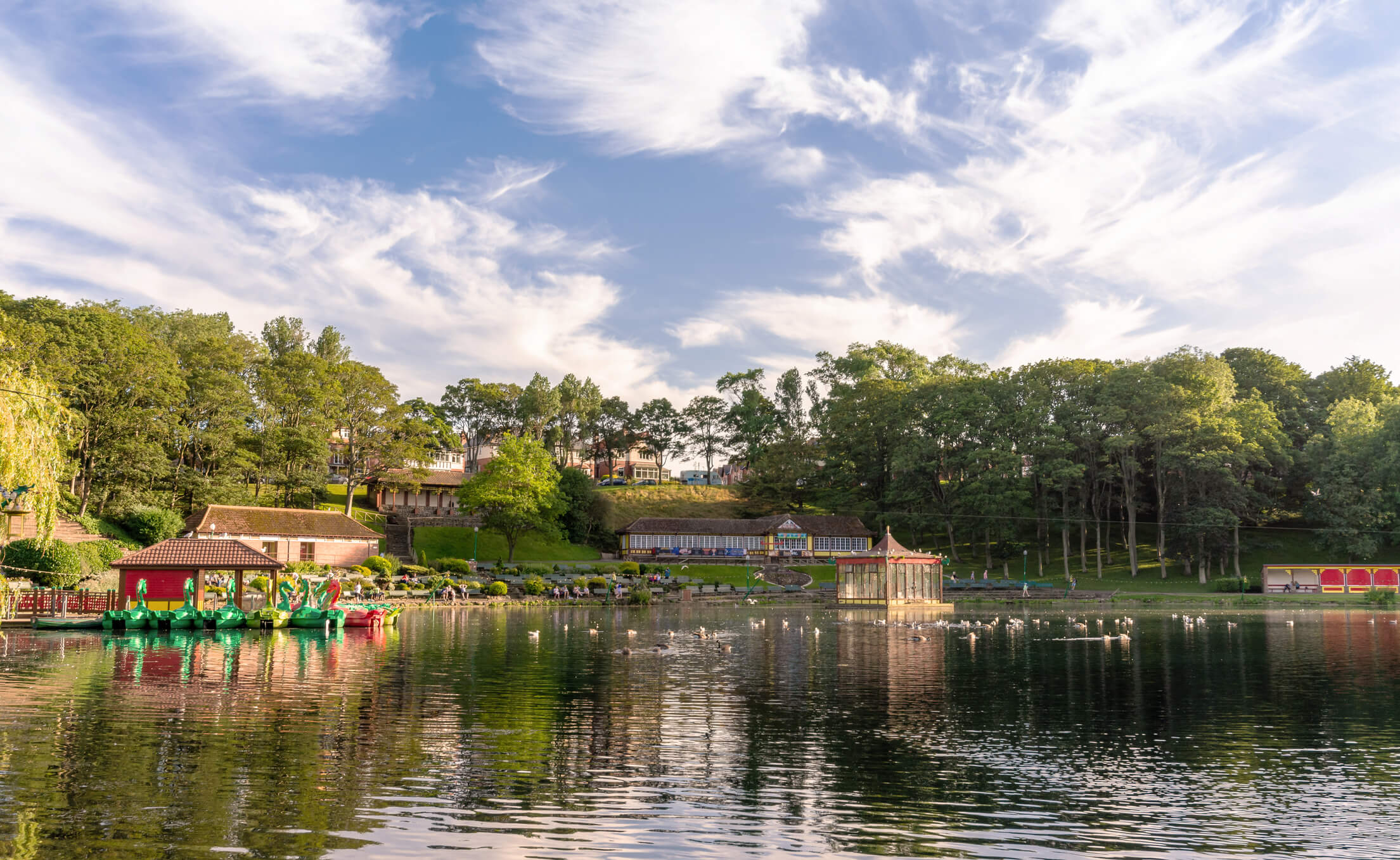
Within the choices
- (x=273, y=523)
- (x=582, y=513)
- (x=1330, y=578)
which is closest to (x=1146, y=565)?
(x=1330, y=578)

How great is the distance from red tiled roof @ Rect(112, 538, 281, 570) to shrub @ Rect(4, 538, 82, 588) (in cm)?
650

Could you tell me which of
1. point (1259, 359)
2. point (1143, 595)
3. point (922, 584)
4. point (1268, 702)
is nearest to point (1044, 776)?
point (1268, 702)

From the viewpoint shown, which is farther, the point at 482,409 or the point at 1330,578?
the point at 482,409

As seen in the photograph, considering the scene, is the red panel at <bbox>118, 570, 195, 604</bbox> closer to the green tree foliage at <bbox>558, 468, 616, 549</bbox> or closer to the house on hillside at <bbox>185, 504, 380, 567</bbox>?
the house on hillside at <bbox>185, 504, 380, 567</bbox>

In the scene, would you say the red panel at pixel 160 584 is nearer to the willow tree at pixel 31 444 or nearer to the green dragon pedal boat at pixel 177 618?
the green dragon pedal boat at pixel 177 618

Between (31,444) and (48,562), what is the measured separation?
33.0m

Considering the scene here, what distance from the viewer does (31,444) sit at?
21906 millimetres

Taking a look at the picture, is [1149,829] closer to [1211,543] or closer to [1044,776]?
[1044,776]

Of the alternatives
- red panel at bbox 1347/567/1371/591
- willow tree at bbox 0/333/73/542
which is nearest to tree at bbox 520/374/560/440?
red panel at bbox 1347/567/1371/591

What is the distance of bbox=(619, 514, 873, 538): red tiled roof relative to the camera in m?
96.1

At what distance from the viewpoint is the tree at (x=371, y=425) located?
285 ft

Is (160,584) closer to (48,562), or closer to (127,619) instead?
(127,619)

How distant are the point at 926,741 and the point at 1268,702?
34.5 feet

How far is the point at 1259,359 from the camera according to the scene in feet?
312
